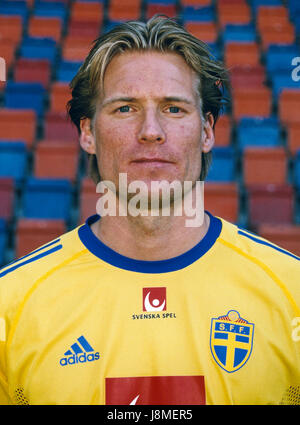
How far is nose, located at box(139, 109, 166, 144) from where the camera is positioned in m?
0.57

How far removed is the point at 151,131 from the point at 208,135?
16 centimetres

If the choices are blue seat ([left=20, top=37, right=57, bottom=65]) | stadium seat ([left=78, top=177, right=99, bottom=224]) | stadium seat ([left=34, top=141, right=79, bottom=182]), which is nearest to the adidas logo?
stadium seat ([left=78, top=177, right=99, bottom=224])

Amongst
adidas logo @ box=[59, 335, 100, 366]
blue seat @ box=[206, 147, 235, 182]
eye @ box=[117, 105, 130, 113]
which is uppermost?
blue seat @ box=[206, 147, 235, 182]

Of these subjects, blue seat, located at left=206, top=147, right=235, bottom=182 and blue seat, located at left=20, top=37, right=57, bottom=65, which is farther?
blue seat, located at left=20, top=37, right=57, bottom=65

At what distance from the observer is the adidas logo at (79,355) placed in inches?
21.8

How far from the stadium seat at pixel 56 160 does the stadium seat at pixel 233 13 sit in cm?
171

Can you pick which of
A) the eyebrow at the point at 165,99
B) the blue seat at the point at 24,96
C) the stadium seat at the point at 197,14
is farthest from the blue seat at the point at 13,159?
the stadium seat at the point at 197,14

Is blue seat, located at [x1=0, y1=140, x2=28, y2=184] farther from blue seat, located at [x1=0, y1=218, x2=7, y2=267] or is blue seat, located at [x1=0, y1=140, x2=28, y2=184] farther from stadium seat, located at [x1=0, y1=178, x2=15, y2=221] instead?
blue seat, located at [x1=0, y1=218, x2=7, y2=267]

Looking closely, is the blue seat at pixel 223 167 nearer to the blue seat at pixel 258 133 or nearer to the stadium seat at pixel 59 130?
the blue seat at pixel 258 133

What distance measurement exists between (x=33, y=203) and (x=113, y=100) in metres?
1.08

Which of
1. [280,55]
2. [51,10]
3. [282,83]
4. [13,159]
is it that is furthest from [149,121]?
[51,10]

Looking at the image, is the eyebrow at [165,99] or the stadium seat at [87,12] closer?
the eyebrow at [165,99]

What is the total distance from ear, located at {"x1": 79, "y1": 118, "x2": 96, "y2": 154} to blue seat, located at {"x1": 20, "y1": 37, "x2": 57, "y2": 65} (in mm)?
2090
